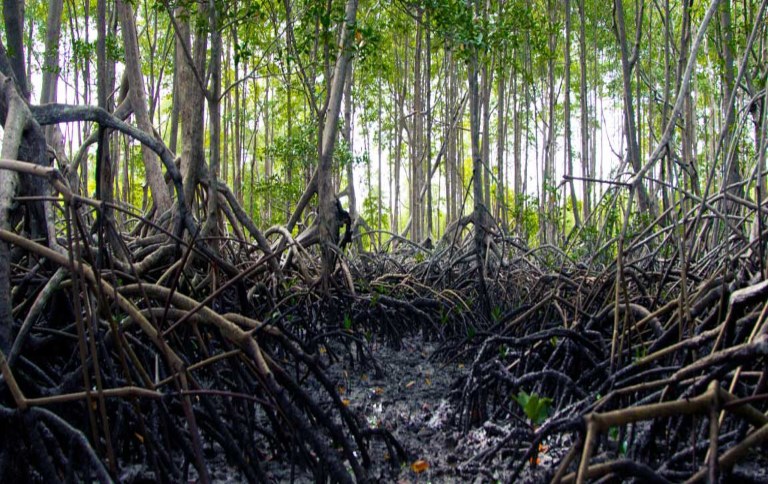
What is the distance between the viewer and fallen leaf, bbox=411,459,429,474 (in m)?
2.05

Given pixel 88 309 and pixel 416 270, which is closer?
pixel 88 309

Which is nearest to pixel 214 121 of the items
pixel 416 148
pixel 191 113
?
pixel 191 113

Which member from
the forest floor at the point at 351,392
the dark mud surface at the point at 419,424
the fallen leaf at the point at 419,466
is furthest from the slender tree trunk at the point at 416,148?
the fallen leaf at the point at 419,466

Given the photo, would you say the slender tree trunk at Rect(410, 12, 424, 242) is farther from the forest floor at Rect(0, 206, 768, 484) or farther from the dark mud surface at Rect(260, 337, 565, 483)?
the forest floor at Rect(0, 206, 768, 484)

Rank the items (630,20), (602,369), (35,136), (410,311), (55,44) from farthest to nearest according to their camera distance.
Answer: (630,20) < (55,44) < (410,311) < (602,369) < (35,136)

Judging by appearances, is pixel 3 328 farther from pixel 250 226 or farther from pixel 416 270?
pixel 416 270

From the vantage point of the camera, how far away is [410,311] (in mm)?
4344

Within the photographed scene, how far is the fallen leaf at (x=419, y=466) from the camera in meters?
2.05

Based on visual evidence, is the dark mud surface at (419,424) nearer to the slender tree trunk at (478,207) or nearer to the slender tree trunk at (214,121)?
the slender tree trunk at (478,207)

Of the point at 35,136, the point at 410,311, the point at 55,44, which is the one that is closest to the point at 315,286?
the point at 410,311

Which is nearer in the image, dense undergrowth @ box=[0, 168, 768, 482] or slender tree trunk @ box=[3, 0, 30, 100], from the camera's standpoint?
dense undergrowth @ box=[0, 168, 768, 482]

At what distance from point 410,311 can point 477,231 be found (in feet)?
2.44

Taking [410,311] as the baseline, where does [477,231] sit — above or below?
above

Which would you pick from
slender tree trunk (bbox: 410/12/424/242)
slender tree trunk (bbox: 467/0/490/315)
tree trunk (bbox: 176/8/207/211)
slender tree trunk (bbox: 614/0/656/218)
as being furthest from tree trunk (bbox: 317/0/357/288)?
slender tree trunk (bbox: 410/12/424/242)
